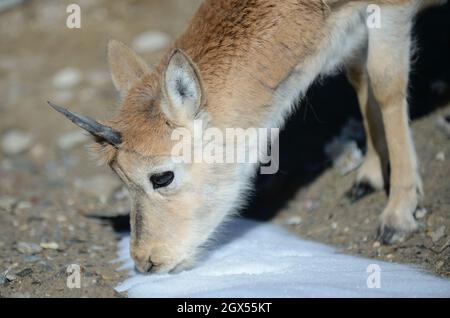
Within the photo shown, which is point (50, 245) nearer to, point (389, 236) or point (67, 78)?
point (389, 236)

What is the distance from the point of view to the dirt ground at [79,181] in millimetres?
6484

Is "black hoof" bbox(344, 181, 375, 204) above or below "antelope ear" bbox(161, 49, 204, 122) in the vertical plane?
below

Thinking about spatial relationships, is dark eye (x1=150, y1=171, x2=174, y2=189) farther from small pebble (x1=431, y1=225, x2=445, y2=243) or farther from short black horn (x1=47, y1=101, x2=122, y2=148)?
small pebble (x1=431, y1=225, x2=445, y2=243)

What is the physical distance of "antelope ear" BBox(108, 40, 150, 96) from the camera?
22.0 feet

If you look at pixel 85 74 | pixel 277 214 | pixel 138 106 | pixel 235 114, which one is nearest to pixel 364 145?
→ pixel 277 214

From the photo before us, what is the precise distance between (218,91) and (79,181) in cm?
398

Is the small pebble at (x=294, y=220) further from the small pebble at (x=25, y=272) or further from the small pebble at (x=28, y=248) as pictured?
the small pebble at (x=25, y=272)

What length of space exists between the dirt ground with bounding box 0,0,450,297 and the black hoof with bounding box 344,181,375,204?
9 cm

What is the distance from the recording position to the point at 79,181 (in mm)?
9539

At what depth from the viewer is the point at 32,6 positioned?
1479 cm

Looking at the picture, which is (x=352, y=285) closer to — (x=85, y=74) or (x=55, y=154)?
(x=55, y=154)

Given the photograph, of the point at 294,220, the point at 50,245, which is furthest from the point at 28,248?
the point at 294,220

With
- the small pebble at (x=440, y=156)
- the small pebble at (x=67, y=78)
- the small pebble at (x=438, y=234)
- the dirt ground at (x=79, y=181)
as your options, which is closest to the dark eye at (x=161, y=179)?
the dirt ground at (x=79, y=181)

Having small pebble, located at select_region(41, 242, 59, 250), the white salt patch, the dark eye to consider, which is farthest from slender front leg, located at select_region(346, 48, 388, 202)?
small pebble, located at select_region(41, 242, 59, 250)
